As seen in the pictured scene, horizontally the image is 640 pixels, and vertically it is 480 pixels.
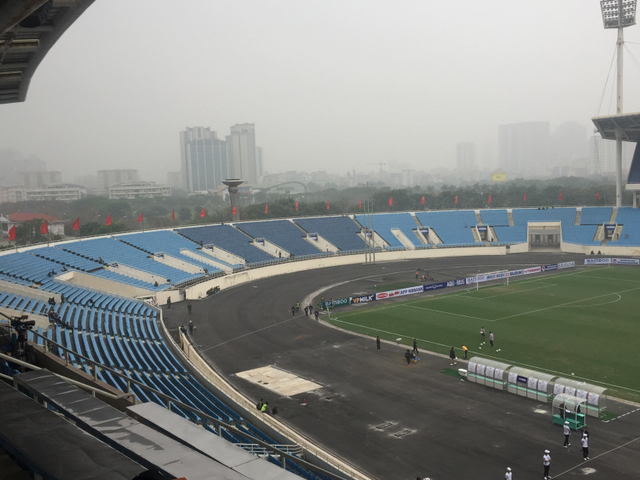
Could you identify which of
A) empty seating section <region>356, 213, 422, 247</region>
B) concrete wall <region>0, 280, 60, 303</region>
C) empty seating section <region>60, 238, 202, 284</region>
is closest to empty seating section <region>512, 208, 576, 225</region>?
empty seating section <region>356, 213, 422, 247</region>

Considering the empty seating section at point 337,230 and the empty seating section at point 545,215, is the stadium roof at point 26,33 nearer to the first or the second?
the empty seating section at point 337,230

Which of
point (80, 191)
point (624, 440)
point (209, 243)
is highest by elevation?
point (80, 191)

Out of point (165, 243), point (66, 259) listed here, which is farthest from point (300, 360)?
point (165, 243)

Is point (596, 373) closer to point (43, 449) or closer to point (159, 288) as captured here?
point (43, 449)

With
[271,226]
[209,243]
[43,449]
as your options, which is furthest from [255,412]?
[271,226]

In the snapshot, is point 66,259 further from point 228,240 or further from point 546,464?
point 546,464

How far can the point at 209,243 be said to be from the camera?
65438 millimetres

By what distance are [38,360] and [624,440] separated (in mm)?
19360

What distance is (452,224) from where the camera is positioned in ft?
268

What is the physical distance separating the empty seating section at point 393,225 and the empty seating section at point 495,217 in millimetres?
10615

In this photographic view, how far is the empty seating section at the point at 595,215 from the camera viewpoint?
7675 centimetres

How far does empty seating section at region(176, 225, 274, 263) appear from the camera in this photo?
65188mm

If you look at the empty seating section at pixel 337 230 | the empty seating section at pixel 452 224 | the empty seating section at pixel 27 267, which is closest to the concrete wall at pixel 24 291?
the empty seating section at pixel 27 267

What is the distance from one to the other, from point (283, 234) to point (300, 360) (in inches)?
1687
